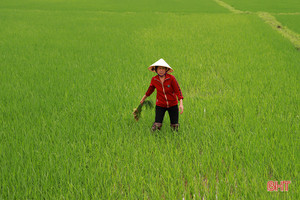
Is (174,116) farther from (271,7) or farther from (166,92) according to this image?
(271,7)

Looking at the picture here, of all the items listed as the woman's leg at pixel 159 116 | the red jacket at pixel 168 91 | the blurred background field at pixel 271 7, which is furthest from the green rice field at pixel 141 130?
the blurred background field at pixel 271 7

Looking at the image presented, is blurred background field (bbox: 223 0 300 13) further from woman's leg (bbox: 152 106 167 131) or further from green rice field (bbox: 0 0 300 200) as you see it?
woman's leg (bbox: 152 106 167 131)

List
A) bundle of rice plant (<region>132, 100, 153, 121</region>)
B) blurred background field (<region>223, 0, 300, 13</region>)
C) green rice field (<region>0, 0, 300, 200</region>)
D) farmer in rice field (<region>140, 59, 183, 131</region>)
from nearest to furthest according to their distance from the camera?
green rice field (<region>0, 0, 300, 200</region>) < farmer in rice field (<region>140, 59, 183, 131</region>) < bundle of rice plant (<region>132, 100, 153, 121</region>) < blurred background field (<region>223, 0, 300, 13</region>)

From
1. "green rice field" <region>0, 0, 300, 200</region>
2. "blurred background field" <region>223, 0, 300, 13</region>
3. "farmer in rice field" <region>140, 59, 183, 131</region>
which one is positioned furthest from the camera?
"blurred background field" <region>223, 0, 300, 13</region>

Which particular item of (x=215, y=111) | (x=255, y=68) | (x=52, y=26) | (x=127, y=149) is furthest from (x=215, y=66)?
(x=52, y=26)

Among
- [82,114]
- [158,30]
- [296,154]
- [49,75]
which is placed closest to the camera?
[296,154]

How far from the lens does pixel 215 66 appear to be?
15.0 ft

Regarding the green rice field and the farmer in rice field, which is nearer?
the green rice field

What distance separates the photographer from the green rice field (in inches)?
65.6

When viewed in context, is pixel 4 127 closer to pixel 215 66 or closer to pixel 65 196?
pixel 65 196

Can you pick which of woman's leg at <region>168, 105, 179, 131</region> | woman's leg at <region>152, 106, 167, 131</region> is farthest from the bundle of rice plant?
woman's leg at <region>168, 105, 179, 131</region>

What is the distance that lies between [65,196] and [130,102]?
152 centimetres

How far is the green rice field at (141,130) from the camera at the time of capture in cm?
167

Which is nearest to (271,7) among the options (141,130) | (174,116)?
(174,116)
